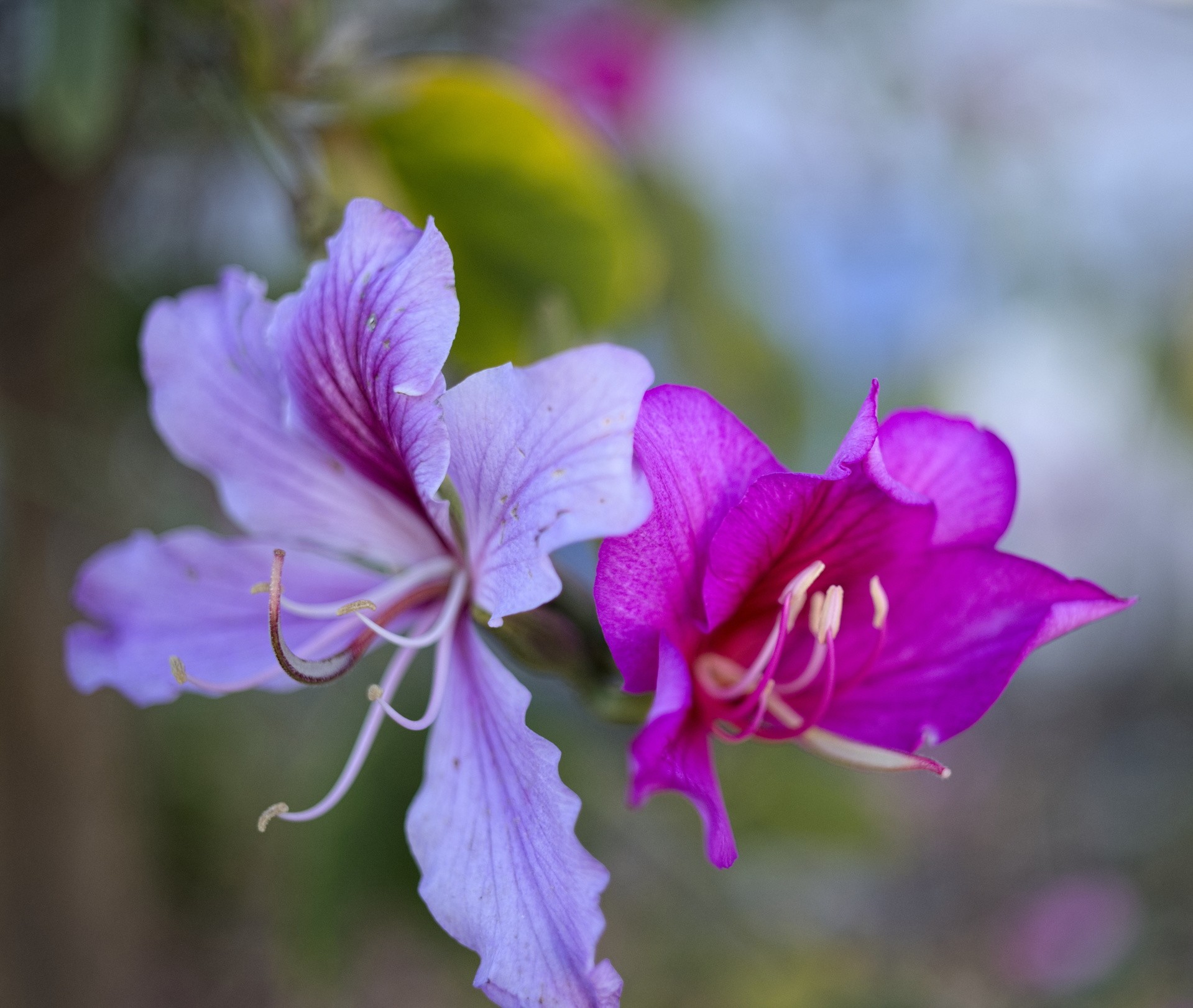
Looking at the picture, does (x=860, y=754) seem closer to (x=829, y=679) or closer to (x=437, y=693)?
(x=829, y=679)

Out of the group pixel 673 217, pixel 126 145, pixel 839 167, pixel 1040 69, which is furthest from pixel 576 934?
pixel 1040 69

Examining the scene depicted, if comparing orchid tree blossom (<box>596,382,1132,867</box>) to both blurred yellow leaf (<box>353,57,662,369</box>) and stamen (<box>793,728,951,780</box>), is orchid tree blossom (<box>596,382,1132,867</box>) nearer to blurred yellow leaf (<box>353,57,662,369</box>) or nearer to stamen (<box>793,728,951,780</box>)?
stamen (<box>793,728,951,780</box>)

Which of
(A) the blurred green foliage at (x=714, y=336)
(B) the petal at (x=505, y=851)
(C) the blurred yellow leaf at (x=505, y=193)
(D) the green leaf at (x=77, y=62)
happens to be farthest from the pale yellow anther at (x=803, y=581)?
(A) the blurred green foliage at (x=714, y=336)

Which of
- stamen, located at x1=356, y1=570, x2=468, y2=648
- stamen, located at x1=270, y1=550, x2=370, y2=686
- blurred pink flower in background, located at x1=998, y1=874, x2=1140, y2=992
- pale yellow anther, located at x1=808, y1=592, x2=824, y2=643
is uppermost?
pale yellow anther, located at x1=808, y1=592, x2=824, y2=643

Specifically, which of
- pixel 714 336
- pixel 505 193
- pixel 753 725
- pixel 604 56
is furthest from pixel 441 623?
pixel 604 56

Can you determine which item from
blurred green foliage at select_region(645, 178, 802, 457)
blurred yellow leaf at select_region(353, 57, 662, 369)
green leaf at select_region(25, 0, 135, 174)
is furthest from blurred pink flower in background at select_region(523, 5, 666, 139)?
green leaf at select_region(25, 0, 135, 174)

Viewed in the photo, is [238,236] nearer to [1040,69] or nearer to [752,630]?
[752,630]

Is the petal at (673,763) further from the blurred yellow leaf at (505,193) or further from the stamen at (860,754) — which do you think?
the blurred yellow leaf at (505,193)
